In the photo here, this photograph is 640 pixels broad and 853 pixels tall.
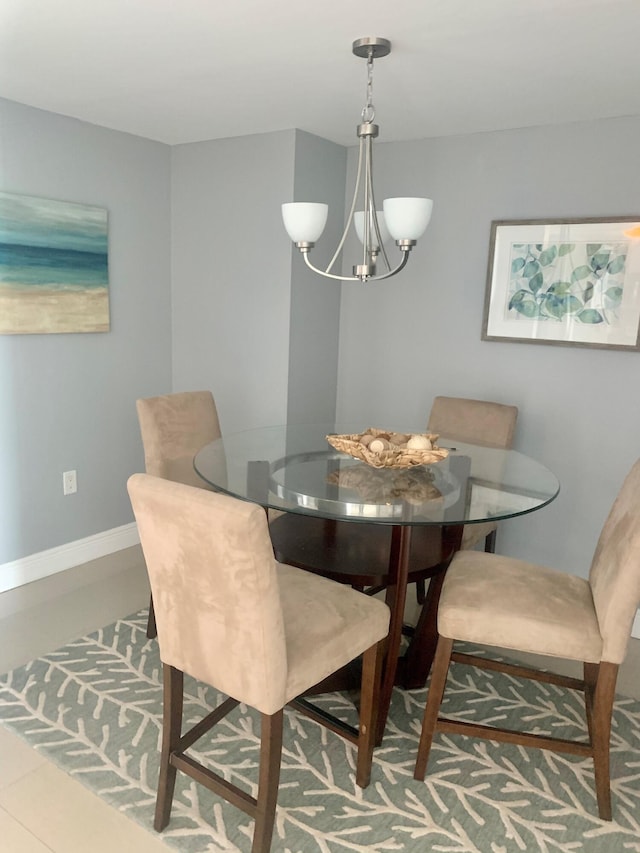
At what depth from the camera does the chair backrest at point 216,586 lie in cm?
149

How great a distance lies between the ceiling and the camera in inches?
72.8

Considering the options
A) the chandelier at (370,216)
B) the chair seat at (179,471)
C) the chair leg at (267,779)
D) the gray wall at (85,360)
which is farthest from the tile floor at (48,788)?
the chandelier at (370,216)

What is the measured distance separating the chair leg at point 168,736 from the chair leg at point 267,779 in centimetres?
A: 28

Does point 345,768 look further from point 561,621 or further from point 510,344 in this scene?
point 510,344

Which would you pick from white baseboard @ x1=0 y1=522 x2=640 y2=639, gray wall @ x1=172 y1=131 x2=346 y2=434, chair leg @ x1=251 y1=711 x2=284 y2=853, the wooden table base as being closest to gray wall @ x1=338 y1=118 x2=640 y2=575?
gray wall @ x1=172 y1=131 x2=346 y2=434

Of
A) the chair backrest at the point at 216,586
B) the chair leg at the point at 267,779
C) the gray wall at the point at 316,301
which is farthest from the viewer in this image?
the gray wall at the point at 316,301

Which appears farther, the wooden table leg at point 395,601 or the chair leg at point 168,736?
the wooden table leg at point 395,601

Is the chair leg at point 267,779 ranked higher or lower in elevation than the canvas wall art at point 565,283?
lower

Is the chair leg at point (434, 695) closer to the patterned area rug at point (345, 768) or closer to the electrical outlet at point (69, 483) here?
the patterned area rug at point (345, 768)

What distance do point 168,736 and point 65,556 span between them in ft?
5.90

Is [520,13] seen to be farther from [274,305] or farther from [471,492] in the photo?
[274,305]

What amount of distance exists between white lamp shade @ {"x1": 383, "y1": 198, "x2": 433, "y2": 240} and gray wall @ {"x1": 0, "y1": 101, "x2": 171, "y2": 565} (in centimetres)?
179

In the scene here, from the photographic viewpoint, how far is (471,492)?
2.13 meters

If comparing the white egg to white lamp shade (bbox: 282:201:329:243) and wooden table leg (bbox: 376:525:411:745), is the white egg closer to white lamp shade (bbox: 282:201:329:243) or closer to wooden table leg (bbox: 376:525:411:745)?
wooden table leg (bbox: 376:525:411:745)
